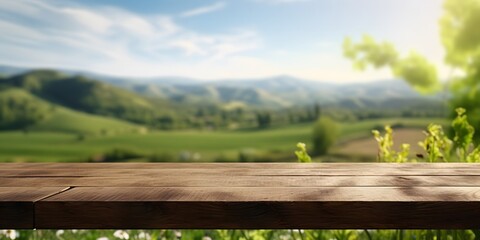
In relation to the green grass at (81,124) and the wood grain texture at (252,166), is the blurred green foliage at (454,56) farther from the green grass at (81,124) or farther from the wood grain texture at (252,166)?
the green grass at (81,124)

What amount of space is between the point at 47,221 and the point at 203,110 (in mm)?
173544

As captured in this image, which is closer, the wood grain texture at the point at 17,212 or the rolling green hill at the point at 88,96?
the wood grain texture at the point at 17,212

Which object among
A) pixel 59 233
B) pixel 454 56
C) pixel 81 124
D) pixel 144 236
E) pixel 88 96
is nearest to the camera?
pixel 144 236

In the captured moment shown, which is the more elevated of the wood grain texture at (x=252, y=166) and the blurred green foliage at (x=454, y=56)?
the blurred green foliage at (x=454, y=56)

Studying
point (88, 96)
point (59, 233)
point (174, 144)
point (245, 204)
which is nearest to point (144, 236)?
point (59, 233)

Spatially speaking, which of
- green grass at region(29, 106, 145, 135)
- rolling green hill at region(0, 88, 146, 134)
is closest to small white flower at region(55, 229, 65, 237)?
green grass at region(29, 106, 145, 135)

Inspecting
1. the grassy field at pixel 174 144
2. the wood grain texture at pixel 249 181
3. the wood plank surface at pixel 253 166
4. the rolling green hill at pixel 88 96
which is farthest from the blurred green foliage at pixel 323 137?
the wood grain texture at pixel 249 181

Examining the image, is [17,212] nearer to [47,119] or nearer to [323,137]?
[323,137]

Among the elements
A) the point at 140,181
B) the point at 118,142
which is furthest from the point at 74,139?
the point at 140,181

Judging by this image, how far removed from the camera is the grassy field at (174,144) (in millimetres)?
91125

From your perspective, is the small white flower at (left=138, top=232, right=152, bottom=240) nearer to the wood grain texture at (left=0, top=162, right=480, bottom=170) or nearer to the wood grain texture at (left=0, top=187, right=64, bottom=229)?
the wood grain texture at (left=0, top=162, right=480, bottom=170)

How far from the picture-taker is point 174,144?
4178 inches

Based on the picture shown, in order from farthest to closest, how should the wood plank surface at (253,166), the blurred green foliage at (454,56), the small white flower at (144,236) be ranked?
1. the blurred green foliage at (454,56)
2. the small white flower at (144,236)
3. the wood plank surface at (253,166)

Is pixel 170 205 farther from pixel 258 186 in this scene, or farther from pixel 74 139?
pixel 74 139
